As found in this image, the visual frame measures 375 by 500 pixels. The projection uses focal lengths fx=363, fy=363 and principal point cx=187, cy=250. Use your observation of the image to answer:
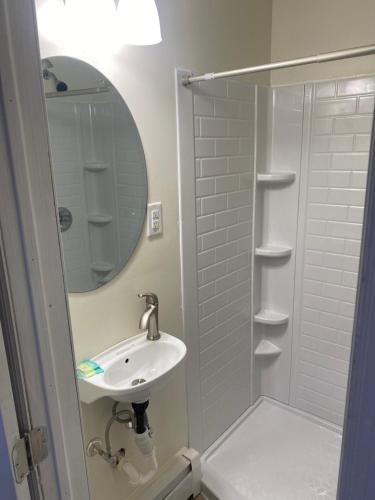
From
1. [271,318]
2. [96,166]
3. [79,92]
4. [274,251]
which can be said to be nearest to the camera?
[79,92]

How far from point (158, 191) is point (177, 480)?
1.35m

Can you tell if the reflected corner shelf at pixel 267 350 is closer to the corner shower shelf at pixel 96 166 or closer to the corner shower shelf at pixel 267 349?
the corner shower shelf at pixel 267 349

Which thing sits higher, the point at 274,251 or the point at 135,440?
the point at 274,251

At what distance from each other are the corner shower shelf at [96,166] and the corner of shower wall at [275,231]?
101 centimetres

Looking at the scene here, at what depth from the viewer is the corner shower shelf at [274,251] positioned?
2.10 m

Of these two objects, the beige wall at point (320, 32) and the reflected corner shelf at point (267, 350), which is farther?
the reflected corner shelf at point (267, 350)

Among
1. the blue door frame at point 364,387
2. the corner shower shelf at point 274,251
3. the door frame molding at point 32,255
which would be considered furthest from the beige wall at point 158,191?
the blue door frame at point 364,387

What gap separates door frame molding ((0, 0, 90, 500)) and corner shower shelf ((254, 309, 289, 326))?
1639 mm

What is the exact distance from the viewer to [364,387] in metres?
0.49

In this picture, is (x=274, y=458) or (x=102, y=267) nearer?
(x=102, y=267)

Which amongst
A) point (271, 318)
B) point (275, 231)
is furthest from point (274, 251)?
point (271, 318)

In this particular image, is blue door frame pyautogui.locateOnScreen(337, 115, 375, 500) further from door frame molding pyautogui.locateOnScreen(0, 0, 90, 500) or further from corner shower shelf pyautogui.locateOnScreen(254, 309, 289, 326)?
corner shower shelf pyautogui.locateOnScreen(254, 309, 289, 326)

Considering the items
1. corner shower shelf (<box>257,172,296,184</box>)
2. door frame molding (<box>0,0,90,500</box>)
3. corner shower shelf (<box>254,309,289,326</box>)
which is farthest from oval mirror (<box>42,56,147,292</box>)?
corner shower shelf (<box>254,309,289,326</box>)

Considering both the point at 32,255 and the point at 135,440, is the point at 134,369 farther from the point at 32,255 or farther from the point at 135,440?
the point at 32,255
